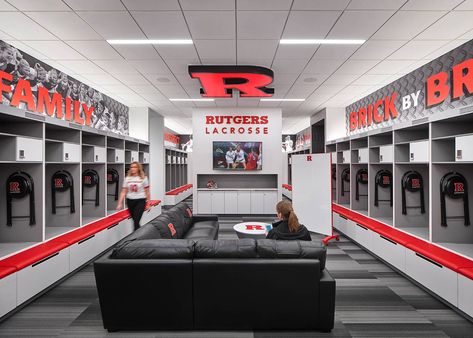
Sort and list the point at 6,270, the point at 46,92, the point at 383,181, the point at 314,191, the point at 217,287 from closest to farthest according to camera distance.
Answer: the point at 217,287, the point at 6,270, the point at 46,92, the point at 383,181, the point at 314,191

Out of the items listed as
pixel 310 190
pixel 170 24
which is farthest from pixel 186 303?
pixel 310 190

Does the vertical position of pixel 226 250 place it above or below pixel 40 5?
below

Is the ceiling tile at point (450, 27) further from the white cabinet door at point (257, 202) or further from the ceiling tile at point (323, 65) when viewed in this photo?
the white cabinet door at point (257, 202)

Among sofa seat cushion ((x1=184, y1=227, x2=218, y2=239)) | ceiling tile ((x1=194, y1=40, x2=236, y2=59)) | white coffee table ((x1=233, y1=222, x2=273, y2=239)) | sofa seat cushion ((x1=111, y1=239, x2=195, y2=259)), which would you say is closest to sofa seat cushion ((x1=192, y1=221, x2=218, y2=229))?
sofa seat cushion ((x1=184, y1=227, x2=218, y2=239))

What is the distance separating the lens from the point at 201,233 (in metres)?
4.30

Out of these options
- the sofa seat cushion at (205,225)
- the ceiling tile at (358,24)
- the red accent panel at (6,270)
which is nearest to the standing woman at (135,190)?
the sofa seat cushion at (205,225)

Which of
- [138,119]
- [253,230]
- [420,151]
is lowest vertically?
[253,230]

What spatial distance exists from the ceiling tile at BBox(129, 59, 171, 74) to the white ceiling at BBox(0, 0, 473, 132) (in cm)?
2

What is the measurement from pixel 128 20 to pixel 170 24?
504mm

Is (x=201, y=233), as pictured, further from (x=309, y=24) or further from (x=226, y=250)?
(x=309, y=24)

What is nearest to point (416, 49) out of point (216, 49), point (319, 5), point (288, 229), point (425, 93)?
point (425, 93)

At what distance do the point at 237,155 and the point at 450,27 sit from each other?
17.9ft

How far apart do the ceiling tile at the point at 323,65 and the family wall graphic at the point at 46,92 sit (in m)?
4.54

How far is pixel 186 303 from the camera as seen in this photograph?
7.91 ft
